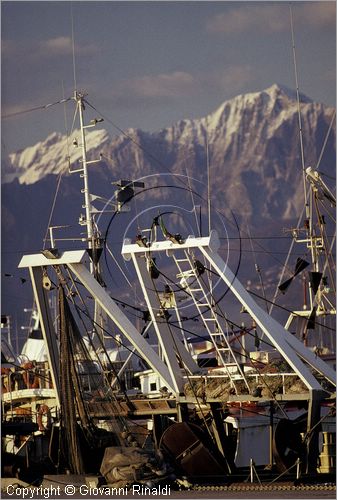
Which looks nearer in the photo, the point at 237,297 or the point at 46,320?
the point at 46,320

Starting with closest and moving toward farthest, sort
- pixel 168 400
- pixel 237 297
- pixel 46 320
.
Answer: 1. pixel 46 320
2. pixel 237 297
3. pixel 168 400

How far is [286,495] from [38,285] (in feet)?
25.9

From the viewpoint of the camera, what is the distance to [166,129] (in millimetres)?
183625

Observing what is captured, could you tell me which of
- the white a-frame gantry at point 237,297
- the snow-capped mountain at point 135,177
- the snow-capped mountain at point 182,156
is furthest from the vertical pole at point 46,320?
the snow-capped mountain at point 182,156

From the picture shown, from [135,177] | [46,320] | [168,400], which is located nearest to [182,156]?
[135,177]

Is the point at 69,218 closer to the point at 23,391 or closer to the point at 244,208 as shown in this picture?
the point at 244,208

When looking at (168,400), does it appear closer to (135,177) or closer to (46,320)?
(46,320)

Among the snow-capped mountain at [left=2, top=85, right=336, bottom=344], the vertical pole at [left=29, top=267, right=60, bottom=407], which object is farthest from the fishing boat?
the snow-capped mountain at [left=2, top=85, right=336, bottom=344]

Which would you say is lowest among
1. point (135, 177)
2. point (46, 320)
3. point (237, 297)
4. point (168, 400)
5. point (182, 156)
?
point (168, 400)

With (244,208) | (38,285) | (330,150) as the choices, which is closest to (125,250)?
(38,285)

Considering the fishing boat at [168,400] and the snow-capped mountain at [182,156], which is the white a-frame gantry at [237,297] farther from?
the snow-capped mountain at [182,156]

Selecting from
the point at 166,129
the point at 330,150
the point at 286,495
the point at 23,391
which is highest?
the point at 166,129

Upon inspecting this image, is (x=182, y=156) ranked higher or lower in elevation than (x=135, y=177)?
higher

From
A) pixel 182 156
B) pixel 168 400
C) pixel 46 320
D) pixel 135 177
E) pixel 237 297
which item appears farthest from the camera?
pixel 182 156
